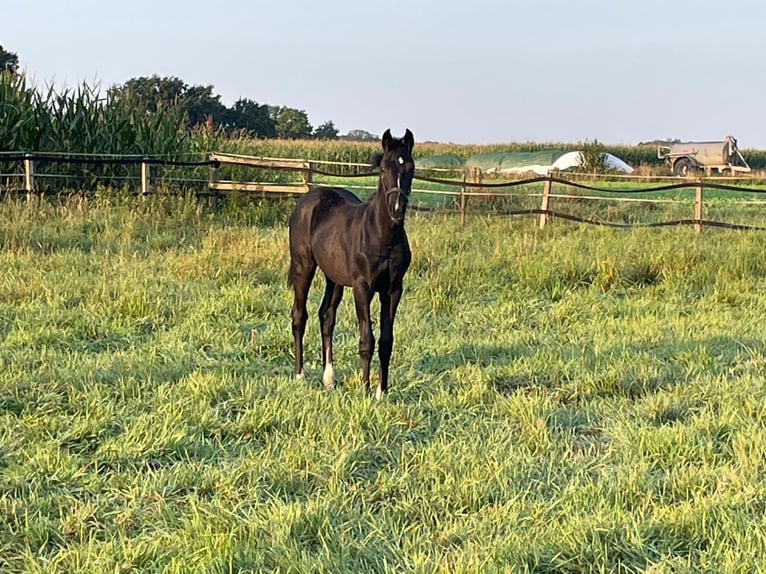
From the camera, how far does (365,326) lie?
493cm

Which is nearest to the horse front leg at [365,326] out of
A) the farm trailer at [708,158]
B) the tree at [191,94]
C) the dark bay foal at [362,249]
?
the dark bay foal at [362,249]

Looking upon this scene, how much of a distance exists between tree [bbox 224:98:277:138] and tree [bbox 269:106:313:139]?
309 cm

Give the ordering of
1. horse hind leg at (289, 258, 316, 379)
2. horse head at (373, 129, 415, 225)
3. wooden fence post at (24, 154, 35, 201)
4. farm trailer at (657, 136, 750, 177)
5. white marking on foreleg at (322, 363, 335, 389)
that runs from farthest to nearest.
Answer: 1. farm trailer at (657, 136, 750, 177)
2. wooden fence post at (24, 154, 35, 201)
3. horse hind leg at (289, 258, 316, 379)
4. white marking on foreleg at (322, 363, 335, 389)
5. horse head at (373, 129, 415, 225)

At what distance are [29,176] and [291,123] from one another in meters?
54.6

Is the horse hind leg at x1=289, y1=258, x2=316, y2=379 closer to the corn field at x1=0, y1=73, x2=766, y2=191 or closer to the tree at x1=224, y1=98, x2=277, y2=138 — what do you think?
the corn field at x1=0, y1=73, x2=766, y2=191

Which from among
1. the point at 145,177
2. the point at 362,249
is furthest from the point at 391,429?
the point at 145,177

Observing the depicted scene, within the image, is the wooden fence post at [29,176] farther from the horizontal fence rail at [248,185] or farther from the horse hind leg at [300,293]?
the horse hind leg at [300,293]

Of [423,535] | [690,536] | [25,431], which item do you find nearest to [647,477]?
[690,536]

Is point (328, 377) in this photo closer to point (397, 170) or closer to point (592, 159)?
point (397, 170)

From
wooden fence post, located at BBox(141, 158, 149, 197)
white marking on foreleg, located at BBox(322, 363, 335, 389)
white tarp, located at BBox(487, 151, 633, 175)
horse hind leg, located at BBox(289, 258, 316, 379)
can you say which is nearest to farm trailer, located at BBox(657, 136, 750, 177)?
white tarp, located at BBox(487, 151, 633, 175)

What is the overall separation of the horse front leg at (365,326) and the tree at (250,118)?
170ft

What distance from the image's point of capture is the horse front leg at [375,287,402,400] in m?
4.87

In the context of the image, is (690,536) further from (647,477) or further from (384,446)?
(384,446)

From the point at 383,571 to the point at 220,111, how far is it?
5549cm
